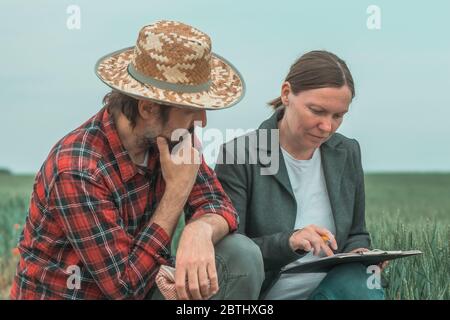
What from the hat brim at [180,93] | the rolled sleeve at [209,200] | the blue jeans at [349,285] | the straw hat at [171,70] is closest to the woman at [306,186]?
the blue jeans at [349,285]

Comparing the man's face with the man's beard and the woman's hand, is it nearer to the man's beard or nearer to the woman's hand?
the man's beard

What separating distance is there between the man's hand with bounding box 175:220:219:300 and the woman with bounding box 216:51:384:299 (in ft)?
1.60

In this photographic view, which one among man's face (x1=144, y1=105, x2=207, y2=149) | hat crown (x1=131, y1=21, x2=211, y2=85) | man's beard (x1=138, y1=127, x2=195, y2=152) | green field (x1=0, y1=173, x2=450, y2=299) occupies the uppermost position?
hat crown (x1=131, y1=21, x2=211, y2=85)

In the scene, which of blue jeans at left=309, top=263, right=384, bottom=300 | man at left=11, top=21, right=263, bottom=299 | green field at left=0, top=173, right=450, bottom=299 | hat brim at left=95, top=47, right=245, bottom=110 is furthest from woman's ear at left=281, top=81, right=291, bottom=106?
green field at left=0, top=173, right=450, bottom=299

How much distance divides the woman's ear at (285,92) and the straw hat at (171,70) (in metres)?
0.47

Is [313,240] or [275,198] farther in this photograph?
[275,198]

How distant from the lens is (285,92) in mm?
3438

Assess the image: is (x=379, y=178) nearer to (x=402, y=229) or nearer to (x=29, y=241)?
(x=402, y=229)

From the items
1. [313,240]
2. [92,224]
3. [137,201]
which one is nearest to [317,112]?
[313,240]

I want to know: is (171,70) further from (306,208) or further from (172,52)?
(306,208)

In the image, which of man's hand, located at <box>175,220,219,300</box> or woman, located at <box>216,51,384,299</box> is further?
woman, located at <box>216,51,384,299</box>

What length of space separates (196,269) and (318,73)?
1.01 meters

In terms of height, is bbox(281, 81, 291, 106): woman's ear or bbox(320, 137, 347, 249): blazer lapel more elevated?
bbox(281, 81, 291, 106): woman's ear

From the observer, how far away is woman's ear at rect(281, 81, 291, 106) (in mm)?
3420
